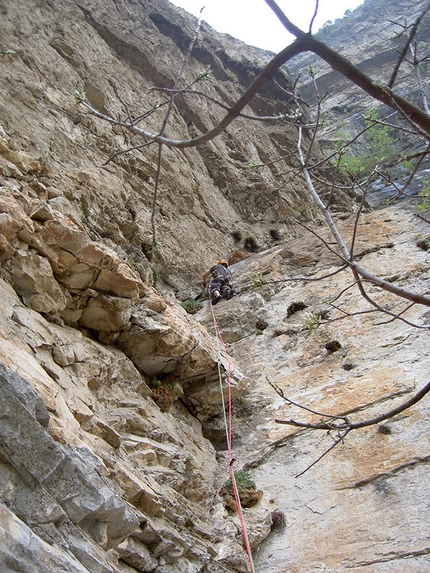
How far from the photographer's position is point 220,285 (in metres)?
11.4

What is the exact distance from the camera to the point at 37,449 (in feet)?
9.71

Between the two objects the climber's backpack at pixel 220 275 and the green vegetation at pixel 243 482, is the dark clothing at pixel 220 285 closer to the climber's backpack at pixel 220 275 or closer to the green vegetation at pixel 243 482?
the climber's backpack at pixel 220 275

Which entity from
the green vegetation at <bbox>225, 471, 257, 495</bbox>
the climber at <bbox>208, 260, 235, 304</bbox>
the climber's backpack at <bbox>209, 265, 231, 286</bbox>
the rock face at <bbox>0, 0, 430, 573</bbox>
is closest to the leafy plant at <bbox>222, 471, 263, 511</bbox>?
the green vegetation at <bbox>225, 471, 257, 495</bbox>

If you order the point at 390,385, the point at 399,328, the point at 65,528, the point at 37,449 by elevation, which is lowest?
the point at 390,385

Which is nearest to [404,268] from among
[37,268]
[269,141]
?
[37,268]

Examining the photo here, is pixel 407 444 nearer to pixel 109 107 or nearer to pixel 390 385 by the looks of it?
pixel 390 385

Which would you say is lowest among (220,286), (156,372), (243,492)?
(243,492)

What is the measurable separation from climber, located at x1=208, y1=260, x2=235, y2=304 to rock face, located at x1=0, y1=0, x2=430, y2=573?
0.33m

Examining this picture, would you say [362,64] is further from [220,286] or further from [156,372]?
[156,372]

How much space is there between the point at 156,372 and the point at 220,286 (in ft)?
15.0

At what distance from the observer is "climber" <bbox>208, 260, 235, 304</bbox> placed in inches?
438

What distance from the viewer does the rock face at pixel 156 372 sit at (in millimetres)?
3363

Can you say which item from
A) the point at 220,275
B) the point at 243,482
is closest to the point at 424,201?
the point at 220,275

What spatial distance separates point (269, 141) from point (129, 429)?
17.9 metres
